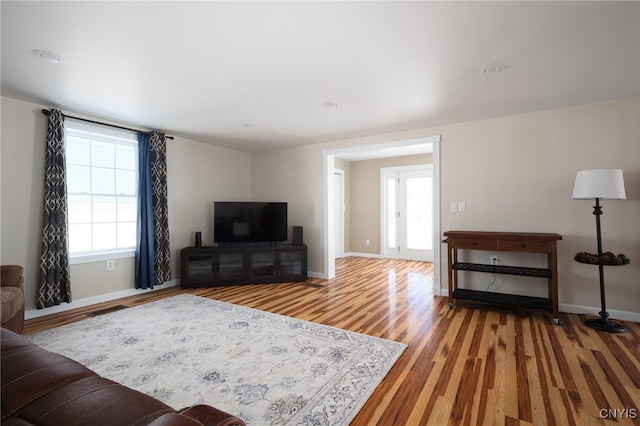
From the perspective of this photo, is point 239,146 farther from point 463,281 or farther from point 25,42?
point 463,281

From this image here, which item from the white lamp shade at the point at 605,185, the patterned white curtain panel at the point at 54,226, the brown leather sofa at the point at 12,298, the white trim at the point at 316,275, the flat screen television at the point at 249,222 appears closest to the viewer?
the brown leather sofa at the point at 12,298

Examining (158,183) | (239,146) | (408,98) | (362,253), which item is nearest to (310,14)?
(408,98)

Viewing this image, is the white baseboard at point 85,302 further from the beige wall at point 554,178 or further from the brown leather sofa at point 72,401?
the beige wall at point 554,178

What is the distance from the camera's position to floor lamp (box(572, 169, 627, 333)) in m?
2.69

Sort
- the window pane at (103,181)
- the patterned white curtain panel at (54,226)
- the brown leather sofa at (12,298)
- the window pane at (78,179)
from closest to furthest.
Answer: the brown leather sofa at (12,298), the patterned white curtain panel at (54,226), the window pane at (78,179), the window pane at (103,181)

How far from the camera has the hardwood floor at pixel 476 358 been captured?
168cm

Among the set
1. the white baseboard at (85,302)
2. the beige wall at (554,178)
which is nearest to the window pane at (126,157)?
the white baseboard at (85,302)

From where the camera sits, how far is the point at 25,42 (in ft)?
6.59

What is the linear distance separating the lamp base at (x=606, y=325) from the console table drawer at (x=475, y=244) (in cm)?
107

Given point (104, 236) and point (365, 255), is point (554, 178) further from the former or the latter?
point (104, 236)

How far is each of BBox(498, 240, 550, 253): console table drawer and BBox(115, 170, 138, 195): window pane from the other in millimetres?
4729

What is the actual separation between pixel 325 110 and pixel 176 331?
2.76 metres

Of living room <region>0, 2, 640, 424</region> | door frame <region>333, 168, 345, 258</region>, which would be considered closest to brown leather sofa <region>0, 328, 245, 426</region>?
living room <region>0, 2, 640, 424</region>

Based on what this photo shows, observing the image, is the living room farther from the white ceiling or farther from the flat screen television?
the flat screen television
